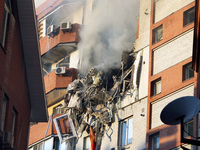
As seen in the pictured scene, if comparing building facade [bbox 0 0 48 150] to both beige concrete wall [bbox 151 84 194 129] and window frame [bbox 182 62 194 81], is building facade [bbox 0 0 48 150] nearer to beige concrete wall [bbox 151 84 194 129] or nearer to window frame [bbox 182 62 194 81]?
beige concrete wall [bbox 151 84 194 129]

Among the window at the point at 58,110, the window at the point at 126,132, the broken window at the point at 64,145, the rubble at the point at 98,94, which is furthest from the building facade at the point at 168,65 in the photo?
the window at the point at 58,110

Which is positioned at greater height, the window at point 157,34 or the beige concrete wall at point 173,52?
the window at point 157,34

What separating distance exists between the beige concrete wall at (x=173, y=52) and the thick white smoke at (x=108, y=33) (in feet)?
14.6

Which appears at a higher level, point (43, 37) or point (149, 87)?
point (43, 37)

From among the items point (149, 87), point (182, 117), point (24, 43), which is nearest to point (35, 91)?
point (24, 43)

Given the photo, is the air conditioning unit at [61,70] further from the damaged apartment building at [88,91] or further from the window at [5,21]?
the window at [5,21]

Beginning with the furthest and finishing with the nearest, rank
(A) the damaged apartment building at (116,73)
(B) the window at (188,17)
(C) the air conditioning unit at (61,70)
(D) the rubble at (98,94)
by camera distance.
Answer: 1. (C) the air conditioning unit at (61,70)
2. (D) the rubble at (98,94)
3. (B) the window at (188,17)
4. (A) the damaged apartment building at (116,73)

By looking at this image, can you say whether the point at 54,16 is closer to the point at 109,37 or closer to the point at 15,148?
the point at 109,37

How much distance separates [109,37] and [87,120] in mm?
5849

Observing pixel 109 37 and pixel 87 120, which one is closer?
pixel 87 120

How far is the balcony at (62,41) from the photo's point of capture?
41.6m

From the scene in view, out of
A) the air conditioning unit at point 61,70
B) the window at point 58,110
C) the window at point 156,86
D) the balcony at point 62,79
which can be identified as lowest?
the window at point 156,86

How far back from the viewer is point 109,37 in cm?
3850

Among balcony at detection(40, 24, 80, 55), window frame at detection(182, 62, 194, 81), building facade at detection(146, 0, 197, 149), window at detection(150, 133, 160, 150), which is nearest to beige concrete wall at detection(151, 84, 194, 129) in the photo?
building facade at detection(146, 0, 197, 149)
